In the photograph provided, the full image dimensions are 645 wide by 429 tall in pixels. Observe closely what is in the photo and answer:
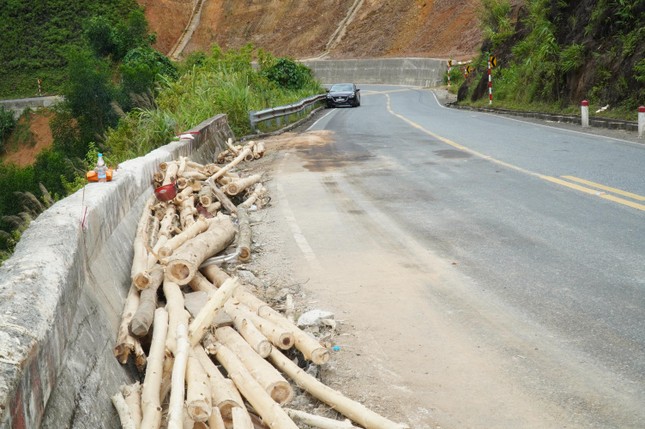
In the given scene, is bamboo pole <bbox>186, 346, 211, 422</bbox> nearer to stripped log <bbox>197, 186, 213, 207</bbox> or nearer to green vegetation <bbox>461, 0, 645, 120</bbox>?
stripped log <bbox>197, 186, 213, 207</bbox>

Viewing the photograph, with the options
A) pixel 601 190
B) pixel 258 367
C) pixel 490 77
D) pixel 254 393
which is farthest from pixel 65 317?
pixel 490 77

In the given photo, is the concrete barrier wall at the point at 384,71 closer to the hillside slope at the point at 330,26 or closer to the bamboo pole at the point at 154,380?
the hillside slope at the point at 330,26

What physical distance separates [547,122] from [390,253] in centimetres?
1756

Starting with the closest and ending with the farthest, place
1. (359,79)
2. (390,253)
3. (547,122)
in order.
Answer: (390,253), (547,122), (359,79)

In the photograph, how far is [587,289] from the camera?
5.92m

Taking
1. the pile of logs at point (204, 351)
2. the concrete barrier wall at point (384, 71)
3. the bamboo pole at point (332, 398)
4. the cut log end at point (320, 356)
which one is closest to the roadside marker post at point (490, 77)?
the concrete barrier wall at point (384, 71)

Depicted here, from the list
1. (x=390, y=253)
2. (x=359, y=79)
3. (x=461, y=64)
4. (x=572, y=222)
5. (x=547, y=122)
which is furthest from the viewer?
(x=359, y=79)

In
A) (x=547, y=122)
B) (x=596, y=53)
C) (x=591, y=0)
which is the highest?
(x=591, y=0)

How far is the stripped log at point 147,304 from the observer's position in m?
4.65

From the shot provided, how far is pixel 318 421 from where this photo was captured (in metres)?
3.85

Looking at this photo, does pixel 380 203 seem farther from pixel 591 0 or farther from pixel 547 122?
pixel 591 0

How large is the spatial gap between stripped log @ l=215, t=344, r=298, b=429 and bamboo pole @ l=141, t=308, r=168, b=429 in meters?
0.38

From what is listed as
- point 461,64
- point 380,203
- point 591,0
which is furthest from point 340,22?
point 380,203

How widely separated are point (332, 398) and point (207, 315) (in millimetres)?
1064
